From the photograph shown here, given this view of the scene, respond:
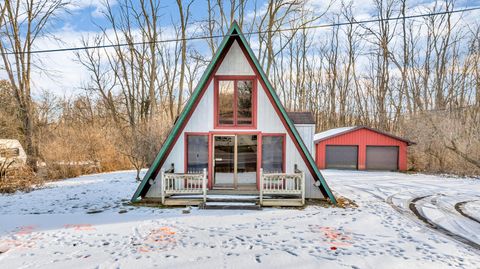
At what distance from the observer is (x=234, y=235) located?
5.64 m

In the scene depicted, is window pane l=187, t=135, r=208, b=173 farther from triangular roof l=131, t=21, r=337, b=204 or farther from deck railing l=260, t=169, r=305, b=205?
deck railing l=260, t=169, r=305, b=205

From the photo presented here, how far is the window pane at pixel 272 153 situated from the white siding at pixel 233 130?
0.80 ft

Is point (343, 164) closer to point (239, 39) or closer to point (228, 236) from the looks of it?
point (239, 39)

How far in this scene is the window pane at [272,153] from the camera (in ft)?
28.9

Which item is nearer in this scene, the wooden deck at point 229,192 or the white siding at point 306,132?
the wooden deck at point 229,192

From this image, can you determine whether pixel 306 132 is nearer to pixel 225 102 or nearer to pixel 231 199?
pixel 225 102

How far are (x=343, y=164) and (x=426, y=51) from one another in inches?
690

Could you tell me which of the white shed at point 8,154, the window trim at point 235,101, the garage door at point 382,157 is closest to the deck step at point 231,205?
the window trim at point 235,101

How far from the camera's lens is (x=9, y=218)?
6766mm

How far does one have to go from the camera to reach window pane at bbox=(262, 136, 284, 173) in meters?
8.80

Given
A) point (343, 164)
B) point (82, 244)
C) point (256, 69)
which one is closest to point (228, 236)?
point (82, 244)

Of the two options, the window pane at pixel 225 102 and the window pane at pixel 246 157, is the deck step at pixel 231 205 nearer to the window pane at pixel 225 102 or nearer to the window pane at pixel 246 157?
the window pane at pixel 246 157

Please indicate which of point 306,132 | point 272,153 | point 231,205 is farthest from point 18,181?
point 306,132

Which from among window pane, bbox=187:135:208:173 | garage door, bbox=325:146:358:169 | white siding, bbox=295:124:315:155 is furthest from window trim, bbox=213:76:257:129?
garage door, bbox=325:146:358:169
